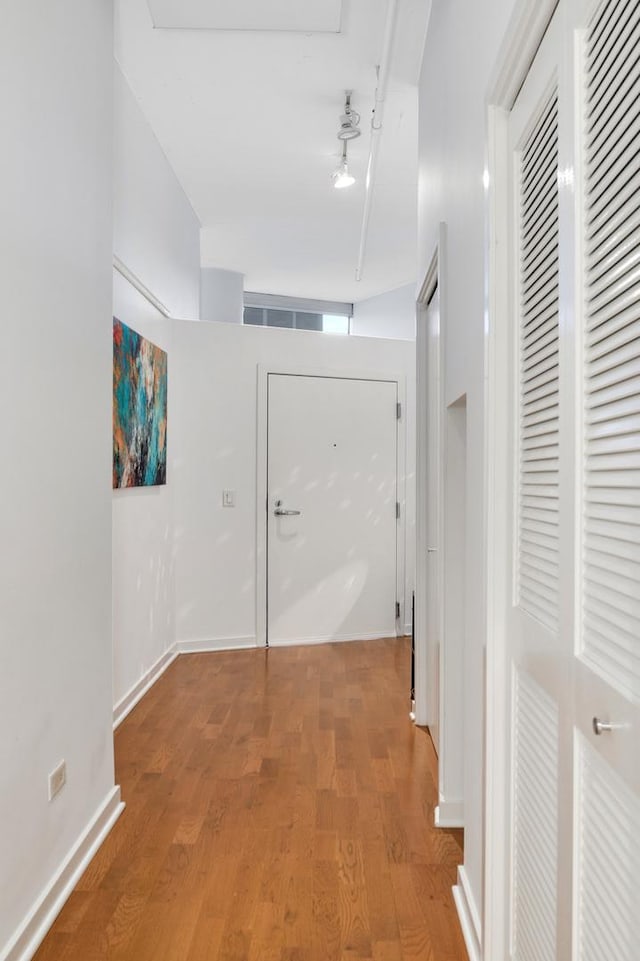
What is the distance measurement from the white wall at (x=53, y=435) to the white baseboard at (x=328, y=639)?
7.67ft

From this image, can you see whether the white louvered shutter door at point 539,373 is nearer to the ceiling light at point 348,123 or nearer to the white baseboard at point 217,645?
the ceiling light at point 348,123

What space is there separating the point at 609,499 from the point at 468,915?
1.39 meters

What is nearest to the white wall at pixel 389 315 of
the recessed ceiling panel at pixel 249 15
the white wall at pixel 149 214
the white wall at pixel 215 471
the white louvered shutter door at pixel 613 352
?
the white wall at pixel 215 471

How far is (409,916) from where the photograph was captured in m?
1.77

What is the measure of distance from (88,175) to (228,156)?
2.13 m

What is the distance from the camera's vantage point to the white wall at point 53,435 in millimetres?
1585

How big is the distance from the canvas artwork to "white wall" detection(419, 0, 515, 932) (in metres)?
1.67

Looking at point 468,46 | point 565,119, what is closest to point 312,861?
point 565,119

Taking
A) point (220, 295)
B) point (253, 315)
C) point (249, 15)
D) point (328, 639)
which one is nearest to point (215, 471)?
point (328, 639)

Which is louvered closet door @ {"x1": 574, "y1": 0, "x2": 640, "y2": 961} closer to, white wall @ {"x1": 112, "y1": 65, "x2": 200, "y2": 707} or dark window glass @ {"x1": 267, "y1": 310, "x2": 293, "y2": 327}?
white wall @ {"x1": 112, "y1": 65, "x2": 200, "y2": 707}

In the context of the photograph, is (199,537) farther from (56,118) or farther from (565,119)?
(565,119)

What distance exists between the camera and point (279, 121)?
3.58 m

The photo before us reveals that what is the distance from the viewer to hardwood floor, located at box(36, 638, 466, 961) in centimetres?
168

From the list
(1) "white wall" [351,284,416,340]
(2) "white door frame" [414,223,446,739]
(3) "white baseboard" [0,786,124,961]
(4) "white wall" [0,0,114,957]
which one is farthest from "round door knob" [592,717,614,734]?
(1) "white wall" [351,284,416,340]
